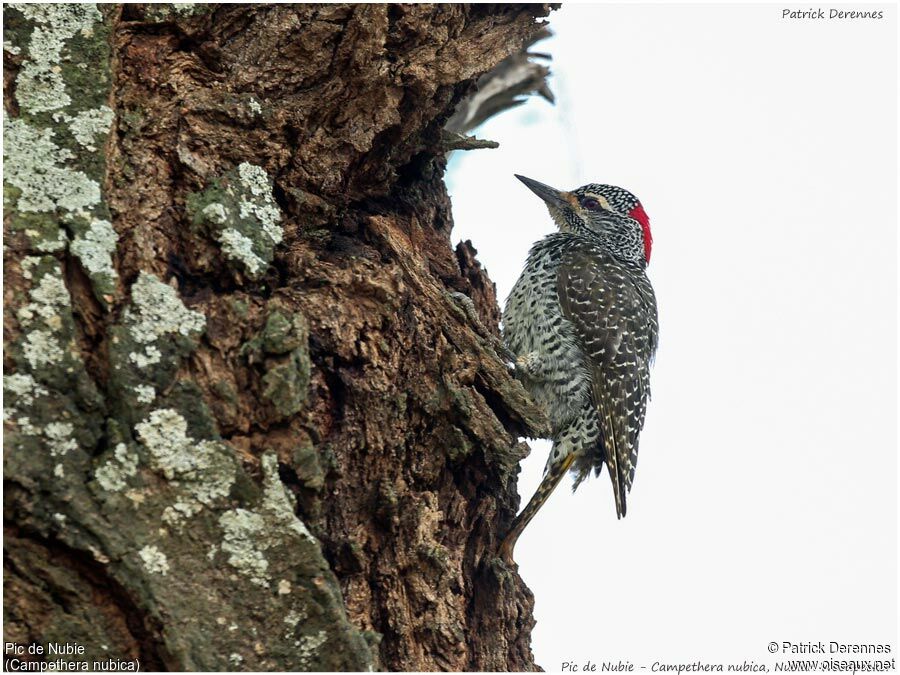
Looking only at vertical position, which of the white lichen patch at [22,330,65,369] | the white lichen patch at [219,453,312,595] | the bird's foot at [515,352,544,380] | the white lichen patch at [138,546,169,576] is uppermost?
the bird's foot at [515,352,544,380]

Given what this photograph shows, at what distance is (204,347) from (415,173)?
1714 mm

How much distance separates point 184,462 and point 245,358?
0.38m

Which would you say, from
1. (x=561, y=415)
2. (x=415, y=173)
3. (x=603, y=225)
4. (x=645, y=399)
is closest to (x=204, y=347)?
(x=415, y=173)

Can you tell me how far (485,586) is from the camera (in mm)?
3385

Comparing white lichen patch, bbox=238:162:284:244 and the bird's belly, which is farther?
the bird's belly

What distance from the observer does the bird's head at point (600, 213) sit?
6.44 m

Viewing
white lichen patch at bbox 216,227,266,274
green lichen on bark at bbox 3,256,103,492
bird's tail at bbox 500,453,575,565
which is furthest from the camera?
bird's tail at bbox 500,453,575,565

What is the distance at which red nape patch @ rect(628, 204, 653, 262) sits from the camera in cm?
666

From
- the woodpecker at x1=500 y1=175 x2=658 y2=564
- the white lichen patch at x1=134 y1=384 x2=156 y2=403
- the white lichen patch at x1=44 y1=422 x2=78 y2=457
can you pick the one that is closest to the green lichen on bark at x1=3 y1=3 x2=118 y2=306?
the white lichen patch at x1=134 y1=384 x2=156 y2=403

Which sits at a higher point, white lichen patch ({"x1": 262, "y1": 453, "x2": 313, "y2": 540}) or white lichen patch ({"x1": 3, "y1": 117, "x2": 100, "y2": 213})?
white lichen patch ({"x1": 3, "y1": 117, "x2": 100, "y2": 213})

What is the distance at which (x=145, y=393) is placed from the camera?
248 centimetres

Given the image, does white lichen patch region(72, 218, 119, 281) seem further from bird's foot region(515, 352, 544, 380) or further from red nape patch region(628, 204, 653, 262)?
red nape patch region(628, 204, 653, 262)

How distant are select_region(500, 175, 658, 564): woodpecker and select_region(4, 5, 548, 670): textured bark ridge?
1.43 meters

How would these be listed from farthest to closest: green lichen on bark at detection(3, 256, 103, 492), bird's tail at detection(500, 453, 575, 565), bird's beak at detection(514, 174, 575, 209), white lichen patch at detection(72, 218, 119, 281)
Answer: bird's beak at detection(514, 174, 575, 209) → bird's tail at detection(500, 453, 575, 565) → white lichen patch at detection(72, 218, 119, 281) → green lichen on bark at detection(3, 256, 103, 492)
